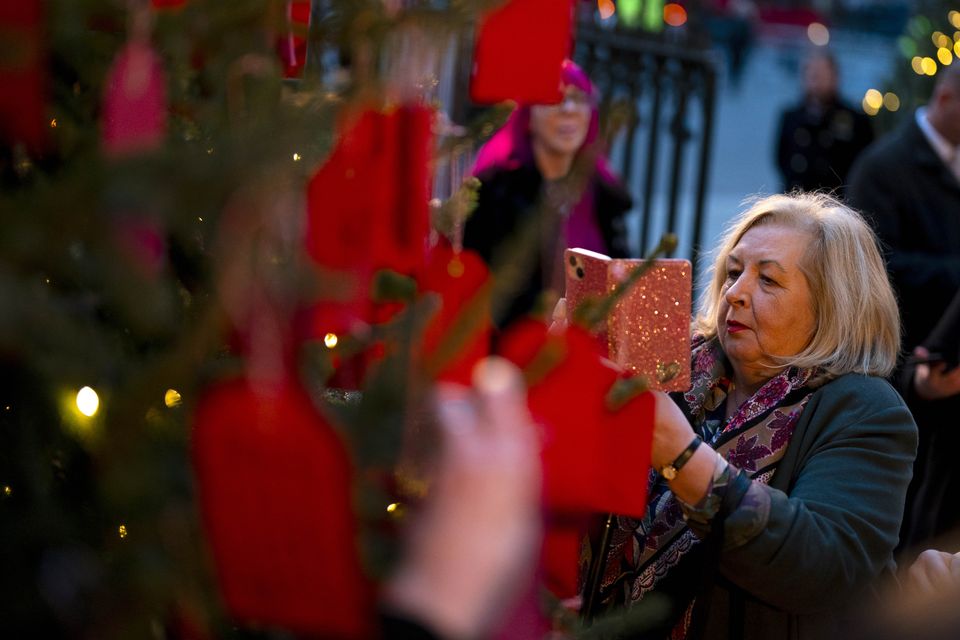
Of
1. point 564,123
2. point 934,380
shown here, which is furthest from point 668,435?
point 564,123

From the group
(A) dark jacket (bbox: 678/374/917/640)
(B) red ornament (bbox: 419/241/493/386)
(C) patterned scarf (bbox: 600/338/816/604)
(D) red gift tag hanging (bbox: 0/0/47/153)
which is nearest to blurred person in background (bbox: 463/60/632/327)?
(C) patterned scarf (bbox: 600/338/816/604)

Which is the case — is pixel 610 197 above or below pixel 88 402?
below

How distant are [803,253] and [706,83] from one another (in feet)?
11.0

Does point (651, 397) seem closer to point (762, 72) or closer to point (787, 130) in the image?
point (787, 130)

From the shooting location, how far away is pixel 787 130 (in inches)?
289

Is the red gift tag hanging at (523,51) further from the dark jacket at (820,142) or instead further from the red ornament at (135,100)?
the dark jacket at (820,142)

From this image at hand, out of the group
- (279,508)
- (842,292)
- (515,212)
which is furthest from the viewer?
(515,212)

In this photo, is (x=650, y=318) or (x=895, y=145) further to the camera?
(x=895, y=145)

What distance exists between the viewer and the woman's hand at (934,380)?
3.35m

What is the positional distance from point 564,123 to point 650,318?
2.32 metres

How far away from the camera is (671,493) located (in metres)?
2.21

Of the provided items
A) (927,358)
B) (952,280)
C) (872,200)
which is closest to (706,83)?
(872,200)

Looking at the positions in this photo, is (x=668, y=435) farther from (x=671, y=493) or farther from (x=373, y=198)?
(x=373, y=198)

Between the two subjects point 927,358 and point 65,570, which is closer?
point 65,570
